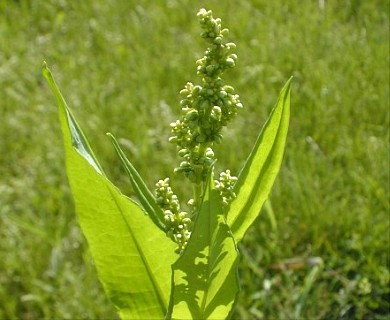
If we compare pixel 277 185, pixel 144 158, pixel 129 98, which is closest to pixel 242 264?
pixel 277 185

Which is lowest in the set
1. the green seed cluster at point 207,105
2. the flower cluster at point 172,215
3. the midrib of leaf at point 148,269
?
the midrib of leaf at point 148,269

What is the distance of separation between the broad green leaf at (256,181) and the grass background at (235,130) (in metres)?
1.07

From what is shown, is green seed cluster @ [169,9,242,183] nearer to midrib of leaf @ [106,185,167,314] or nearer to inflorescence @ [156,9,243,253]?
inflorescence @ [156,9,243,253]

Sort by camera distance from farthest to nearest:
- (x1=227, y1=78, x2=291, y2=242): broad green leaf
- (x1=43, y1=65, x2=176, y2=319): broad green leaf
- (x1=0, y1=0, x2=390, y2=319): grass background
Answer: (x1=0, y1=0, x2=390, y2=319): grass background → (x1=227, y1=78, x2=291, y2=242): broad green leaf → (x1=43, y1=65, x2=176, y2=319): broad green leaf

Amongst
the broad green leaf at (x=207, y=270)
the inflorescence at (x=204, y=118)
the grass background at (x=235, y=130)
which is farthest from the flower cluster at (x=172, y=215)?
the grass background at (x=235, y=130)

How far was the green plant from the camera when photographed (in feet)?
5.18

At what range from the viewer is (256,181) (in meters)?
1.84

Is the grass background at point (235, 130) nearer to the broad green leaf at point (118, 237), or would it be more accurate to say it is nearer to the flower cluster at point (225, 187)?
the broad green leaf at point (118, 237)

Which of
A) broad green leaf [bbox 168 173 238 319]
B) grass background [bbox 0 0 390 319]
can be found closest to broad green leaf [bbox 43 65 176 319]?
broad green leaf [bbox 168 173 238 319]

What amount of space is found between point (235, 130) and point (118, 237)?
72.7 inches

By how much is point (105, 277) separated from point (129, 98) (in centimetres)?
227

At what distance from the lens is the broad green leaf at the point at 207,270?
1.56 metres

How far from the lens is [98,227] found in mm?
1757

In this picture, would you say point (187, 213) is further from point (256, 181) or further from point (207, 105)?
point (207, 105)
